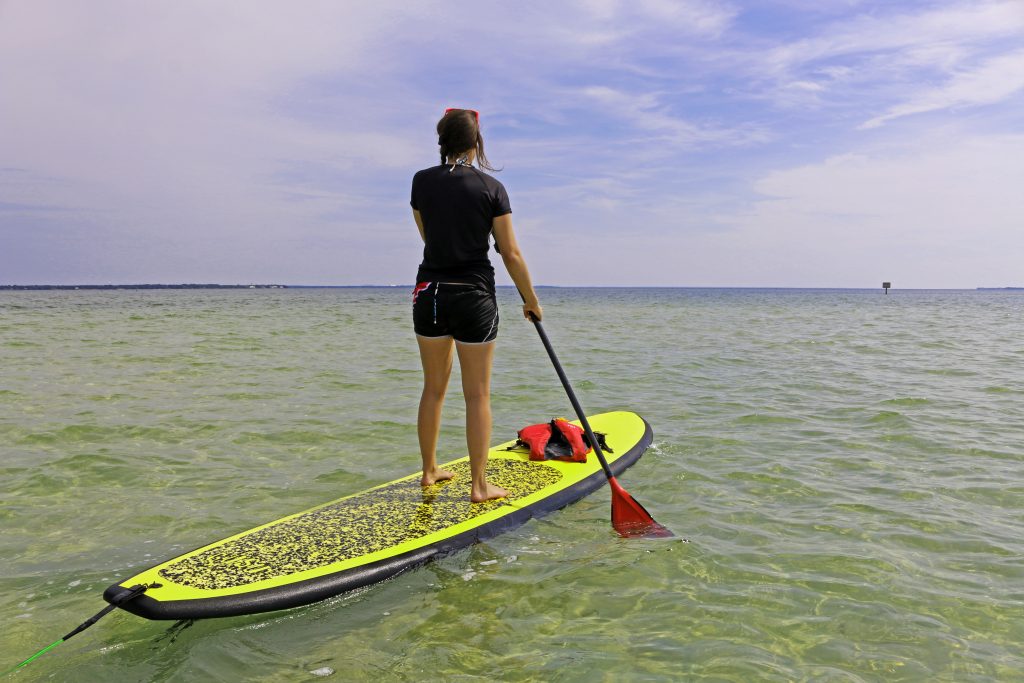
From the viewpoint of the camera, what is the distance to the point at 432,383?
4.64 meters

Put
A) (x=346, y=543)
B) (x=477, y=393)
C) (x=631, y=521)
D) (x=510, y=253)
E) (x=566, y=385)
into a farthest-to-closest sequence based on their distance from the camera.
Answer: (x=566, y=385) → (x=631, y=521) → (x=477, y=393) → (x=510, y=253) → (x=346, y=543)

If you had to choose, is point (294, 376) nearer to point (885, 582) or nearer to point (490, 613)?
point (490, 613)

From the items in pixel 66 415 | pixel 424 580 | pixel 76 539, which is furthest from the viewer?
pixel 66 415

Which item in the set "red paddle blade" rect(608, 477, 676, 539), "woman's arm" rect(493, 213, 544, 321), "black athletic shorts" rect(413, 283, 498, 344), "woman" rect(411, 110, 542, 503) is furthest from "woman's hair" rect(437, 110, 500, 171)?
"red paddle blade" rect(608, 477, 676, 539)

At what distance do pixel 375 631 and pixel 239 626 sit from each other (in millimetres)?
733

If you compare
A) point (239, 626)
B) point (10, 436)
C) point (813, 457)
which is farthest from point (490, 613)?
point (10, 436)

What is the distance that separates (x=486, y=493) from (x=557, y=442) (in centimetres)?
145

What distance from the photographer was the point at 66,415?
829cm

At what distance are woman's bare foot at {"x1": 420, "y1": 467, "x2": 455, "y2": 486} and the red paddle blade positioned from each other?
1.35m

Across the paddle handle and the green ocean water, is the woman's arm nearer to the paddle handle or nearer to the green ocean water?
the paddle handle

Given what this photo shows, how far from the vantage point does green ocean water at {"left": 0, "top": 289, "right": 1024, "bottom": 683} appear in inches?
123

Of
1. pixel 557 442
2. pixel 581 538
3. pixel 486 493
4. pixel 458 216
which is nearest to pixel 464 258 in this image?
pixel 458 216

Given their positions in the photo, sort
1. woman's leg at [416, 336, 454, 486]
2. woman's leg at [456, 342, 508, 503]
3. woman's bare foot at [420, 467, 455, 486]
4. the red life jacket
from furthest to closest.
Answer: the red life jacket < woman's bare foot at [420, 467, 455, 486] < woman's leg at [416, 336, 454, 486] < woman's leg at [456, 342, 508, 503]

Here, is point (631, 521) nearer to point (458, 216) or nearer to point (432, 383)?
point (432, 383)
